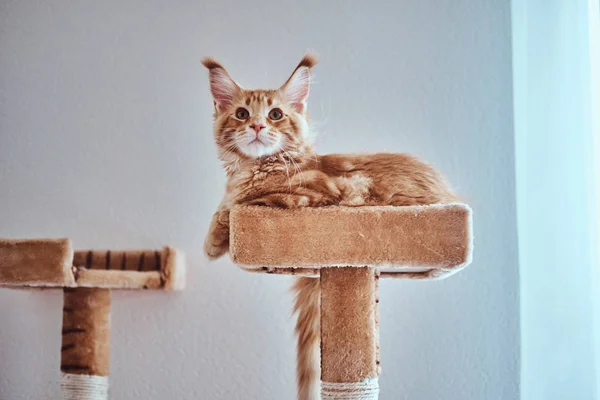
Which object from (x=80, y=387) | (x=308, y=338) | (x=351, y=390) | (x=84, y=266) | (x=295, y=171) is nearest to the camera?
(x=351, y=390)

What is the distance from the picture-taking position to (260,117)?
1.29 m

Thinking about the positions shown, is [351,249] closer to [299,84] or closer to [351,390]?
[351,390]

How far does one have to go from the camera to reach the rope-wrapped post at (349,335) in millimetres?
1171

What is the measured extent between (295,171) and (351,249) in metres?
Answer: 0.21

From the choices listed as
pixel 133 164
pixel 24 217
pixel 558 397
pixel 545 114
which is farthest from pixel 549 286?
pixel 24 217

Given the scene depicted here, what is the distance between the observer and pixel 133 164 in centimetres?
182

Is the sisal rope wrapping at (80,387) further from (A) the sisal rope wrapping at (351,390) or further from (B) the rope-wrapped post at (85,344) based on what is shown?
(A) the sisal rope wrapping at (351,390)

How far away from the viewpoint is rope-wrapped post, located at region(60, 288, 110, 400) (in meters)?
1.51

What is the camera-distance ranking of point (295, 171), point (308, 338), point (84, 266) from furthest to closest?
point (84, 266) < point (308, 338) < point (295, 171)

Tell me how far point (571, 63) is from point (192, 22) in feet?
3.51

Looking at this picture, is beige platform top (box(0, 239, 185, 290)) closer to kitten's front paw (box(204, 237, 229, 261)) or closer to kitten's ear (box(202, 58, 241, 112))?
kitten's front paw (box(204, 237, 229, 261))

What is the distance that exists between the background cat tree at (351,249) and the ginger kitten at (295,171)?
5 cm

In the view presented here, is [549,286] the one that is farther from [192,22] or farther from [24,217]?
[24,217]

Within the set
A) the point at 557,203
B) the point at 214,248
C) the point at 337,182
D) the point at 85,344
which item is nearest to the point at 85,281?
the point at 85,344
